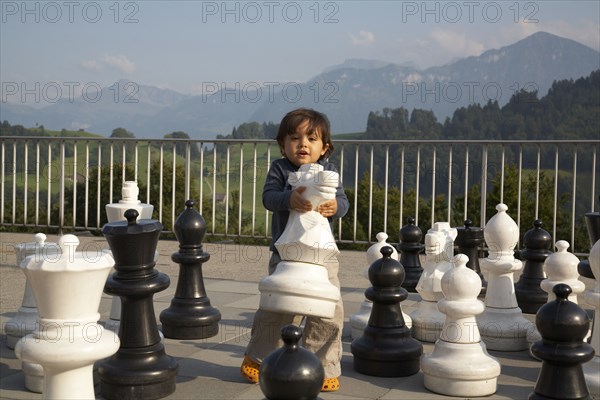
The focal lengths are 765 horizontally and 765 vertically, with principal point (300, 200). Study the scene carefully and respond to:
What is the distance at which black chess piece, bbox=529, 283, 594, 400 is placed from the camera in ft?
8.89

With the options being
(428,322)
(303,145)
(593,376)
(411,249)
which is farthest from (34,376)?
(411,249)

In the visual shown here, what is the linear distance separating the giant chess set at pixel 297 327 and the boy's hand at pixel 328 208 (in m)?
0.09

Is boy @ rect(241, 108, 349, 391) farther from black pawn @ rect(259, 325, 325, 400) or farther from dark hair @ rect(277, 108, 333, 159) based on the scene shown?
black pawn @ rect(259, 325, 325, 400)

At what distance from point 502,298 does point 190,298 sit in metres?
1.75

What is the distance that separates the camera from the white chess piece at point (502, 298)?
13.5 feet

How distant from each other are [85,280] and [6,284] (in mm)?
3581

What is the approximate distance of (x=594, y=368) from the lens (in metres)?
3.20

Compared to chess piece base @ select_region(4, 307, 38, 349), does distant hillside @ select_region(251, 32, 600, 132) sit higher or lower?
higher

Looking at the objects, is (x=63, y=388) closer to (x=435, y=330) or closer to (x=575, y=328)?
(x=575, y=328)

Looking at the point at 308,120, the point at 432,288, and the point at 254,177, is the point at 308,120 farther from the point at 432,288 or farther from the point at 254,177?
the point at 254,177

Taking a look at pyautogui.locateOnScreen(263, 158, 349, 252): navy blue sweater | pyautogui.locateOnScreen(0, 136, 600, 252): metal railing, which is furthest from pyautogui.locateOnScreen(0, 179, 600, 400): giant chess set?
pyautogui.locateOnScreen(0, 136, 600, 252): metal railing

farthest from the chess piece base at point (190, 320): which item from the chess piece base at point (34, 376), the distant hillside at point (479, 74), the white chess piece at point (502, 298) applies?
the distant hillside at point (479, 74)

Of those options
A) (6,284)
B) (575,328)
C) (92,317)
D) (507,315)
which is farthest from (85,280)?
(6,284)

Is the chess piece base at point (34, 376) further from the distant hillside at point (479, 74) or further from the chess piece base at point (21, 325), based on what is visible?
the distant hillside at point (479, 74)
